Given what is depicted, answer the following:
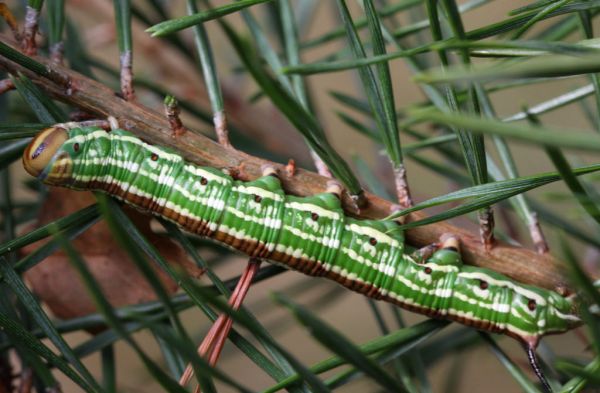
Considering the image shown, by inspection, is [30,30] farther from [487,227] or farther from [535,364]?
[535,364]

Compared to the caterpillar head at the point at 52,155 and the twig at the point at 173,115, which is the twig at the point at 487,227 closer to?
the twig at the point at 173,115

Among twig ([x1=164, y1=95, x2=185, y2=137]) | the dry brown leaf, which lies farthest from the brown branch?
the dry brown leaf

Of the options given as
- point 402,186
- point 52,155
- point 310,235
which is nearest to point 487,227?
point 402,186

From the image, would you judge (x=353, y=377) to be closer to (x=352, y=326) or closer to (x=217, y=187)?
(x=217, y=187)

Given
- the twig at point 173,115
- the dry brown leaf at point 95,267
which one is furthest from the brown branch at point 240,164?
the dry brown leaf at point 95,267

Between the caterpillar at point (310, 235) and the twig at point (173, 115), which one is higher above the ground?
the twig at point (173, 115)

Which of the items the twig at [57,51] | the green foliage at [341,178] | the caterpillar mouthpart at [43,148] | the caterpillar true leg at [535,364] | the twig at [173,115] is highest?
the twig at [57,51]
